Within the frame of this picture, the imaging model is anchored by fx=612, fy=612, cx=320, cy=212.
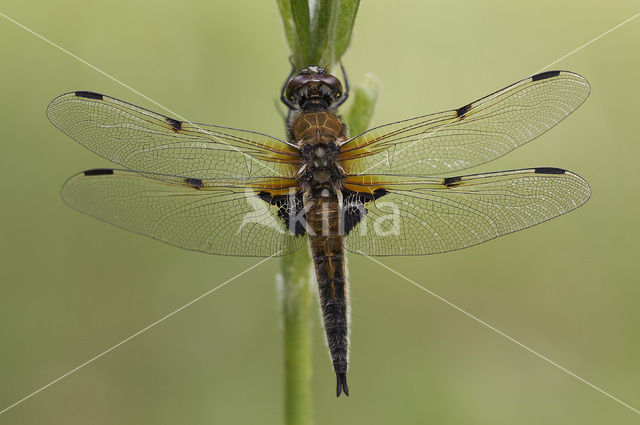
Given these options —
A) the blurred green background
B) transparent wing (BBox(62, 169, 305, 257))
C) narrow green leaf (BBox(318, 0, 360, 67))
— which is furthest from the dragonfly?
the blurred green background

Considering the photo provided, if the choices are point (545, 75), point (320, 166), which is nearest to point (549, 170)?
point (545, 75)

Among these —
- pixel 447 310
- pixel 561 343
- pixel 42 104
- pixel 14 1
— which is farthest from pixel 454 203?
pixel 14 1

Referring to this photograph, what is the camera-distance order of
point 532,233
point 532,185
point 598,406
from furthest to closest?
point 532,233, point 598,406, point 532,185

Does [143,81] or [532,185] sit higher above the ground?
[143,81]

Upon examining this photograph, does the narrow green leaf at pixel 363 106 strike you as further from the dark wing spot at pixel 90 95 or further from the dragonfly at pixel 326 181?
the dark wing spot at pixel 90 95

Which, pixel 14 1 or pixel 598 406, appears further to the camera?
pixel 14 1

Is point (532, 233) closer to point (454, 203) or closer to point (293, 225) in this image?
point (454, 203)
